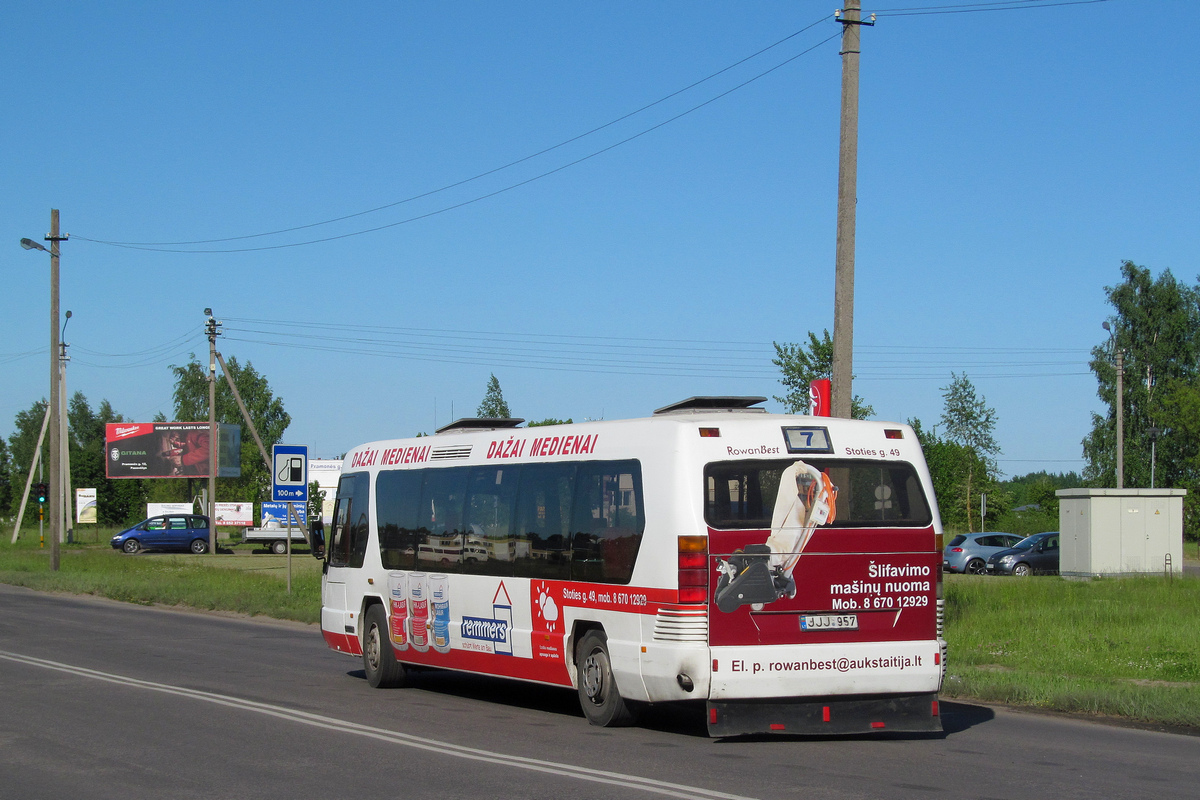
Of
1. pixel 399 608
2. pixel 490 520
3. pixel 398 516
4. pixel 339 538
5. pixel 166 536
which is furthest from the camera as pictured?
pixel 166 536

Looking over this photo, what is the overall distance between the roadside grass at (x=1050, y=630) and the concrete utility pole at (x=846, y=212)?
3777mm

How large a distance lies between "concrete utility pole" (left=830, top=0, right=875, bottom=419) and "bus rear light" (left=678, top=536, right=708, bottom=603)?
6701 millimetres

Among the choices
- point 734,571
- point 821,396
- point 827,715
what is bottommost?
point 827,715

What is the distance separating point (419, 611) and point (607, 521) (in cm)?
360

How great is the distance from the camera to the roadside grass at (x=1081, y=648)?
12.2 metres

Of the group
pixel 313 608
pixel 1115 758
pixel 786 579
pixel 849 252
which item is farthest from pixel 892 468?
pixel 313 608

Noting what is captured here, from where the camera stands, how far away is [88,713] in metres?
11.1

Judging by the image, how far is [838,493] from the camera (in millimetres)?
9961

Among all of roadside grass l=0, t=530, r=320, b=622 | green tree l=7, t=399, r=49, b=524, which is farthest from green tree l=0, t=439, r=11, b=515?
roadside grass l=0, t=530, r=320, b=622

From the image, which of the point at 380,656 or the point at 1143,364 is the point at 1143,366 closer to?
the point at 1143,364

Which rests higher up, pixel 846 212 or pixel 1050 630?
pixel 846 212

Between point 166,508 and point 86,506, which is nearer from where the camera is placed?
point 166,508

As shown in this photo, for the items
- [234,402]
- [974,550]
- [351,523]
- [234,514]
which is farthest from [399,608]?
[234,402]

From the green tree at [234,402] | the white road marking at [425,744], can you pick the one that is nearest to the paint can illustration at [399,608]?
the white road marking at [425,744]
